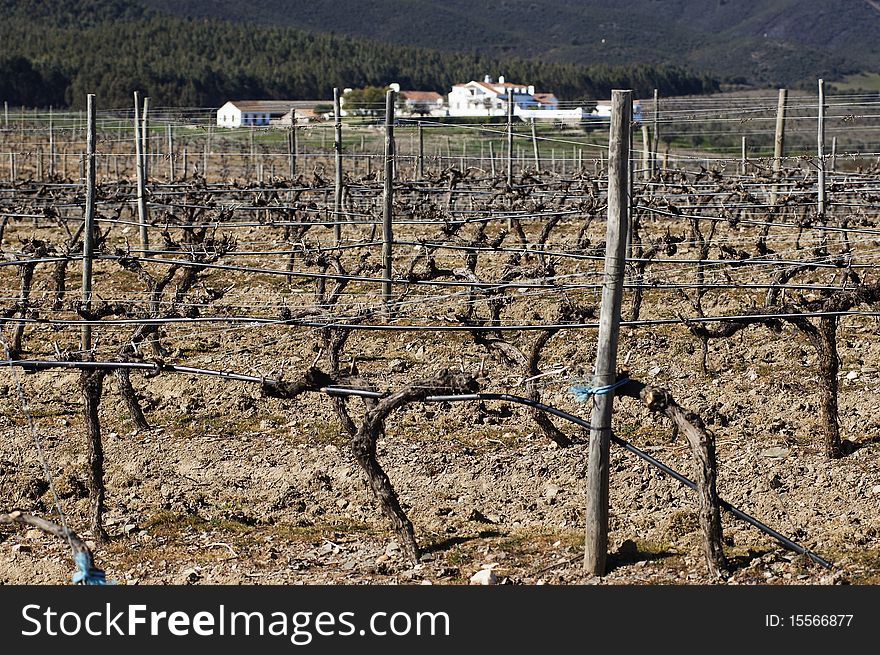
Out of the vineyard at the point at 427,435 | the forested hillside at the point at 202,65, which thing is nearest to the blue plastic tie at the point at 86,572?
the vineyard at the point at 427,435

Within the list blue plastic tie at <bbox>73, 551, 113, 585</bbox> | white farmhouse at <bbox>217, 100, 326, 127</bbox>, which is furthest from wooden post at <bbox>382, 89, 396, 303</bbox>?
white farmhouse at <bbox>217, 100, 326, 127</bbox>

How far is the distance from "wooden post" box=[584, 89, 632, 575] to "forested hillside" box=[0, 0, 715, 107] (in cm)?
7333

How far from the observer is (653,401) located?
25.0 ft

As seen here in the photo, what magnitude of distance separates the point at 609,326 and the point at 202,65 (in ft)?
315

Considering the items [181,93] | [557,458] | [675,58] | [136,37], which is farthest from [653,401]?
[675,58]

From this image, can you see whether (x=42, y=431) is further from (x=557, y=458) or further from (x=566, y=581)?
(x=566, y=581)

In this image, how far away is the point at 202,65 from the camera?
326ft

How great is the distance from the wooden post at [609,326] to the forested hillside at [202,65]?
241 ft

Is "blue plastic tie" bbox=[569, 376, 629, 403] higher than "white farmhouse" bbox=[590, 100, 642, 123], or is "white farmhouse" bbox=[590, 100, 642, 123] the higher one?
"white farmhouse" bbox=[590, 100, 642, 123]

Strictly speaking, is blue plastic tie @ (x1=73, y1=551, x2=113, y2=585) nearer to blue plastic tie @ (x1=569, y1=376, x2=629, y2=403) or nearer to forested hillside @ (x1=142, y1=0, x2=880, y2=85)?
blue plastic tie @ (x1=569, y1=376, x2=629, y2=403)

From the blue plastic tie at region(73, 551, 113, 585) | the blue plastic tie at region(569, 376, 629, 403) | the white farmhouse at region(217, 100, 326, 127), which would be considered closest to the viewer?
the blue plastic tie at region(73, 551, 113, 585)

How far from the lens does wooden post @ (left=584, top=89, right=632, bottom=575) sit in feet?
24.0

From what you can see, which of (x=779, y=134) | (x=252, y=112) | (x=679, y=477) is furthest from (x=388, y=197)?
(x=252, y=112)

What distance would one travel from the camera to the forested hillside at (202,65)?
82000mm
